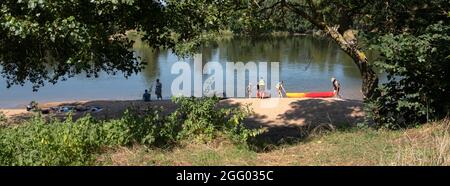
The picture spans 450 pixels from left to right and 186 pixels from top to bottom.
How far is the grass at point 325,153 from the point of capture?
6584 mm

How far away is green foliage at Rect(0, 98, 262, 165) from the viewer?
6.32 m

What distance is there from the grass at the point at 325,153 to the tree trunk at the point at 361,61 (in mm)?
2967

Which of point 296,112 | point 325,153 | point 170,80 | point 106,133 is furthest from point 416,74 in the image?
point 170,80

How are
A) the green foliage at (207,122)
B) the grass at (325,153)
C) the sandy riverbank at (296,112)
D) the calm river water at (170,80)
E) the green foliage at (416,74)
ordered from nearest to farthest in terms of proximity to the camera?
the grass at (325,153) < the green foliage at (207,122) < the green foliage at (416,74) < the sandy riverbank at (296,112) < the calm river water at (170,80)

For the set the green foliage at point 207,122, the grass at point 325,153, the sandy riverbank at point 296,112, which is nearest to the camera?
the grass at point 325,153

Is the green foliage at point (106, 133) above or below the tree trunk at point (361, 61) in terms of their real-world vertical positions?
below

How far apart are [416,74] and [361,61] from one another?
5.97 feet

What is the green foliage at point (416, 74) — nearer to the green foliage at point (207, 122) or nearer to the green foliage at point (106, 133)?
the green foliage at point (207, 122)

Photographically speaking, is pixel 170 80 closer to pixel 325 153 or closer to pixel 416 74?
pixel 416 74

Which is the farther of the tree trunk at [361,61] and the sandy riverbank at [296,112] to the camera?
the sandy riverbank at [296,112]

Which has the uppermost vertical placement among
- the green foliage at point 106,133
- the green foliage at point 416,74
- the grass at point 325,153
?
the green foliage at point 416,74

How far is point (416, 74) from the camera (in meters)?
10.3

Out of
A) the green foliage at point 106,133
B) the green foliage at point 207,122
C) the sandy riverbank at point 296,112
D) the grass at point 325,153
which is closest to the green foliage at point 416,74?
the grass at point 325,153

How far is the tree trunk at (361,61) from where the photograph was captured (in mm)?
11922
